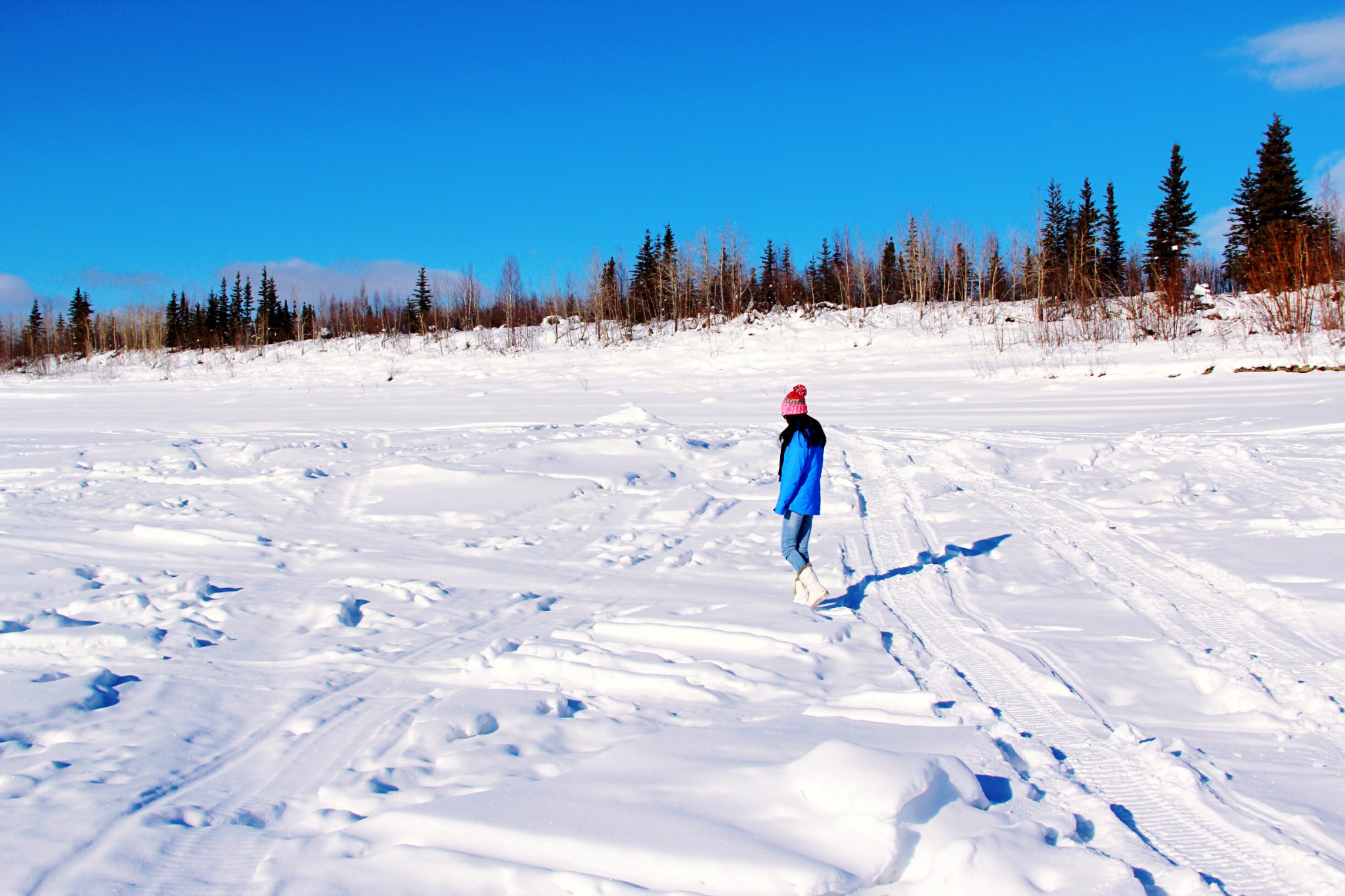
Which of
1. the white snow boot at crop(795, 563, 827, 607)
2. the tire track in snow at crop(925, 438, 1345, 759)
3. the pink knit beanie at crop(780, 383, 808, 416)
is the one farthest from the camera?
the pink knit beanie at crop(780, 383, 808, 416)

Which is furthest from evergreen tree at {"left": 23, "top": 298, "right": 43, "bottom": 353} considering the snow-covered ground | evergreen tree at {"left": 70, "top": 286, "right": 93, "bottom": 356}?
the snow-covered ground

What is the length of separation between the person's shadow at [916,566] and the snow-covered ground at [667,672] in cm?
6

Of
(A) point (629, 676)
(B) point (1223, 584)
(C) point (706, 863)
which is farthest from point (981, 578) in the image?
(C) point (706, 863)

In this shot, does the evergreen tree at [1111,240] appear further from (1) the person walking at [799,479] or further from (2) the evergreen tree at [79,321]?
(2) the evergreen tree at [79,321]

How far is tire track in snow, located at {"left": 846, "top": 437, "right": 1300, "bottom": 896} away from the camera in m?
2.48

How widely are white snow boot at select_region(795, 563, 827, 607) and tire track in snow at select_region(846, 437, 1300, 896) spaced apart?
1.69ft

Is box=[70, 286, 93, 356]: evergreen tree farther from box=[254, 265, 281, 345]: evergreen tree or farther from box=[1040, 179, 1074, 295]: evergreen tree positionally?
box=[1040, 179, 1074, 295]: evergreen tree

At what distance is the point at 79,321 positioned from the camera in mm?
76375

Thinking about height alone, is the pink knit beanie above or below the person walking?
above

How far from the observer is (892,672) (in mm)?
4121

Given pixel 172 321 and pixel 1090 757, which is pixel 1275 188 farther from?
pixel 172 321

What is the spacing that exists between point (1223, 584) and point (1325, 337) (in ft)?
66.1

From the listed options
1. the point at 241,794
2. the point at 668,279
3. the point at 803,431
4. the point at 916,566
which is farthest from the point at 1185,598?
the point at 668,279

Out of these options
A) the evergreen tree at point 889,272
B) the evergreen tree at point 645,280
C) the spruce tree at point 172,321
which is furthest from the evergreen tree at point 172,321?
the evergreen tree at point 889,272
